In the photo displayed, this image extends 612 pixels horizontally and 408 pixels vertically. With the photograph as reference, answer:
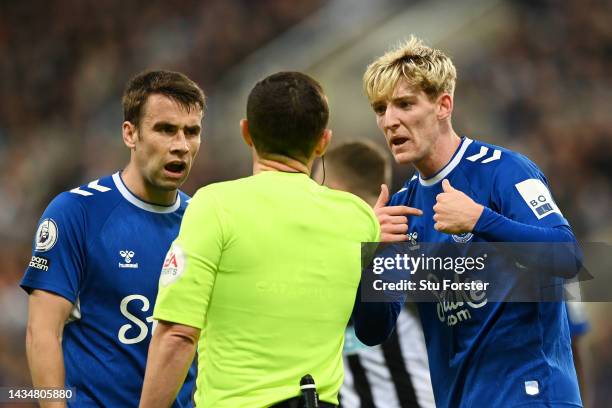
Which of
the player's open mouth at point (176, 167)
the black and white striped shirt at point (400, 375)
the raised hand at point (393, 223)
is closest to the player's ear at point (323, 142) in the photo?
the raised hand at point (393, 223)

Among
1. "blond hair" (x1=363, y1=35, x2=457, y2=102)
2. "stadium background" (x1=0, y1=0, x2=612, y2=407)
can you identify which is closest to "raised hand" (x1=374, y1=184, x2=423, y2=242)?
"blond hair" (x1=363, y1=35, x2=457, y2=102)

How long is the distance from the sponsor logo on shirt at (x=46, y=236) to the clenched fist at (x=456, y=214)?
1571 millimetres

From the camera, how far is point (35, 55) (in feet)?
40.8

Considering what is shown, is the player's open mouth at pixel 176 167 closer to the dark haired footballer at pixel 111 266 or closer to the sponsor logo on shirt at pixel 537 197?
the dark haired footballer at pixel 111 266

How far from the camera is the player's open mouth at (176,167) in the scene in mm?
4332

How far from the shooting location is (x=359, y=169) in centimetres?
559

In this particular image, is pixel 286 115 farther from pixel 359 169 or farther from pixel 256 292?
pixel 359 169

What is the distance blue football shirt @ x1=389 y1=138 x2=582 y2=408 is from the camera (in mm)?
3932

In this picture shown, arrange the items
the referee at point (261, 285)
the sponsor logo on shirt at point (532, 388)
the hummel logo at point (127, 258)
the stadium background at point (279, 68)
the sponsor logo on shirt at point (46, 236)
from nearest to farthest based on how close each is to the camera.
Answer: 1. the referee at point (261, 285)
2. the sponsor logo on shirt at point (532, 388)
3. the sponsor logo on shirt at point (46, 236)
4. the hummel logo at point (127, 258)
5. the stadium background at point (279, 68)

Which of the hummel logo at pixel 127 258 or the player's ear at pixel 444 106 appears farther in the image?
the player's ear at pixel 444 106

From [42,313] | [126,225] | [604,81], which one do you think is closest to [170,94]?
[126,225]

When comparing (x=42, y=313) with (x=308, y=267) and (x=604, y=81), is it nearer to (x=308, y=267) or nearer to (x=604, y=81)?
(x=308, y=267)

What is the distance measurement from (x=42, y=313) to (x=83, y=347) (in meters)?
0.25

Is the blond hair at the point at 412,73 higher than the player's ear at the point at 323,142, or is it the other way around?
the blond hair at the point at 412,73
